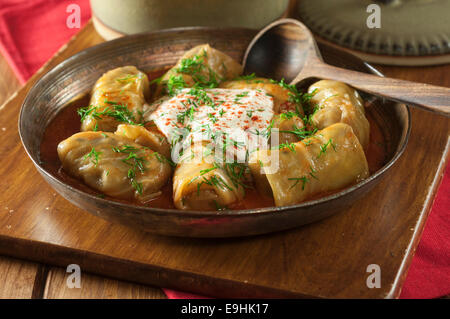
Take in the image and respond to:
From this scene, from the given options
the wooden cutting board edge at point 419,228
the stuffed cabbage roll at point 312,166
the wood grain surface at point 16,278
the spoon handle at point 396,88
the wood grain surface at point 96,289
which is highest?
the spoon handle at point 396,88

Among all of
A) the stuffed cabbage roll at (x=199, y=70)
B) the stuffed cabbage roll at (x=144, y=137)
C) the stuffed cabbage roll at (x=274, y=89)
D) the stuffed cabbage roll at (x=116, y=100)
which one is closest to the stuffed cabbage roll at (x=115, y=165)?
the stuffed cabbage roll at (x=144, y=137)

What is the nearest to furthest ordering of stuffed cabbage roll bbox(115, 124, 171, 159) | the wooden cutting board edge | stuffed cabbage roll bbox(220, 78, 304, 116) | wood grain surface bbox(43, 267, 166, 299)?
the wooden cutting board edge
wood grain surface bbox(43, 267, 166, 299)
stuffed cabbage roll bbox(115, 124, 171, 159)
stuffed cabbage roll bbox(220, 78, 304, 116)

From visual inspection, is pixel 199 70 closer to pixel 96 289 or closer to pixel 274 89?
pixel 274 89

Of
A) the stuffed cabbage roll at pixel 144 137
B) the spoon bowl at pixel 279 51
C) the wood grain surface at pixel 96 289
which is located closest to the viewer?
the wood grain surface at pixel 96 289

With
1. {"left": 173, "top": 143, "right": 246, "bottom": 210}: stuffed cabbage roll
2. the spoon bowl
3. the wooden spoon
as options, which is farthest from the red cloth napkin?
the spoon bowl

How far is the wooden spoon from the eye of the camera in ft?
8.63

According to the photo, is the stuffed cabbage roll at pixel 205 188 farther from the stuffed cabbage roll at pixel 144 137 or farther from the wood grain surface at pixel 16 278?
the wood grain surface at pixel 16 278

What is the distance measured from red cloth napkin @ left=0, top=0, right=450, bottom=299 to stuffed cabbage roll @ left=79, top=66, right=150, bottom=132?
2.83 ft

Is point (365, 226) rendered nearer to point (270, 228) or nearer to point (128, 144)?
point (270, 228)

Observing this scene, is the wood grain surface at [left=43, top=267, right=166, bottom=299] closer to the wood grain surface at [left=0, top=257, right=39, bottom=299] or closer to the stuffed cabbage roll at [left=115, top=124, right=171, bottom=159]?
the wood grain surface at [left=0, top=257, right=39, bottom=299]

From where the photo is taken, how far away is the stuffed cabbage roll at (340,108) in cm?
254

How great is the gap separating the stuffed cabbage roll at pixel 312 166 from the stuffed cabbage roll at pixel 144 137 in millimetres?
447

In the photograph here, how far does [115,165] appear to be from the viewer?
2.29 metres

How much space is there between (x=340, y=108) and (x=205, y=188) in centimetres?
79
